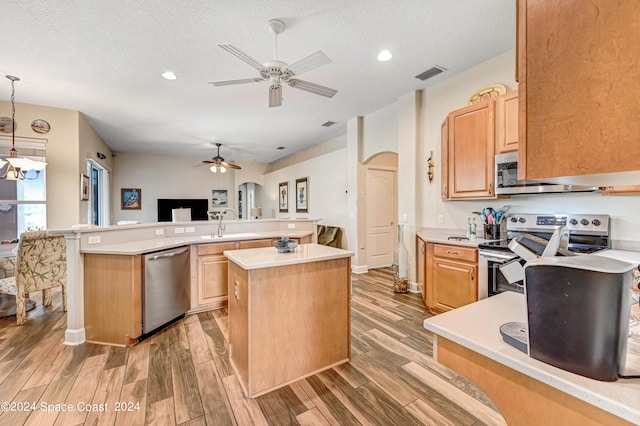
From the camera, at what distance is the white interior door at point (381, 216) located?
18.1 feet

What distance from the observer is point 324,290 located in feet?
7.17

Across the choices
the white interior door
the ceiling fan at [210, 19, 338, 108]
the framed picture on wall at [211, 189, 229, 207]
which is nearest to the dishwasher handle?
the ceiling fan at [210, 19, 338, 108]

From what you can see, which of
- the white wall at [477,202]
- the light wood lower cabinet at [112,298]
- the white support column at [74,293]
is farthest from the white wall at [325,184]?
the white support column at [74,293]

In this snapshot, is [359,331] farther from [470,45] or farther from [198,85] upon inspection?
[198,85]

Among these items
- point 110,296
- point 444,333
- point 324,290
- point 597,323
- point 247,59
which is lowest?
point 110,296

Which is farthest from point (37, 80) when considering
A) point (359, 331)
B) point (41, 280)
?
point (359, 331)

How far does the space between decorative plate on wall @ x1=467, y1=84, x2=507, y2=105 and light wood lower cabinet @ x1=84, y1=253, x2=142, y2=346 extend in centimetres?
403

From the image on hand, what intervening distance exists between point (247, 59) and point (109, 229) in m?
2.33

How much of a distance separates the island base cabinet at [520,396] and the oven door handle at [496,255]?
2.01 m

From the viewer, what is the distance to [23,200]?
421 cm

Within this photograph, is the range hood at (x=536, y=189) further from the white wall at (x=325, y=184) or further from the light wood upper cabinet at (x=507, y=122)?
the white wall at (x=325, y=184)

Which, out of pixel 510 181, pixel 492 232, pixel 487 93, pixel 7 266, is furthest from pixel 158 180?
pixel 510 181

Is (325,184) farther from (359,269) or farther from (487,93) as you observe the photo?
(487,93)

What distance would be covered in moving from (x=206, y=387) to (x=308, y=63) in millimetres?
2565
